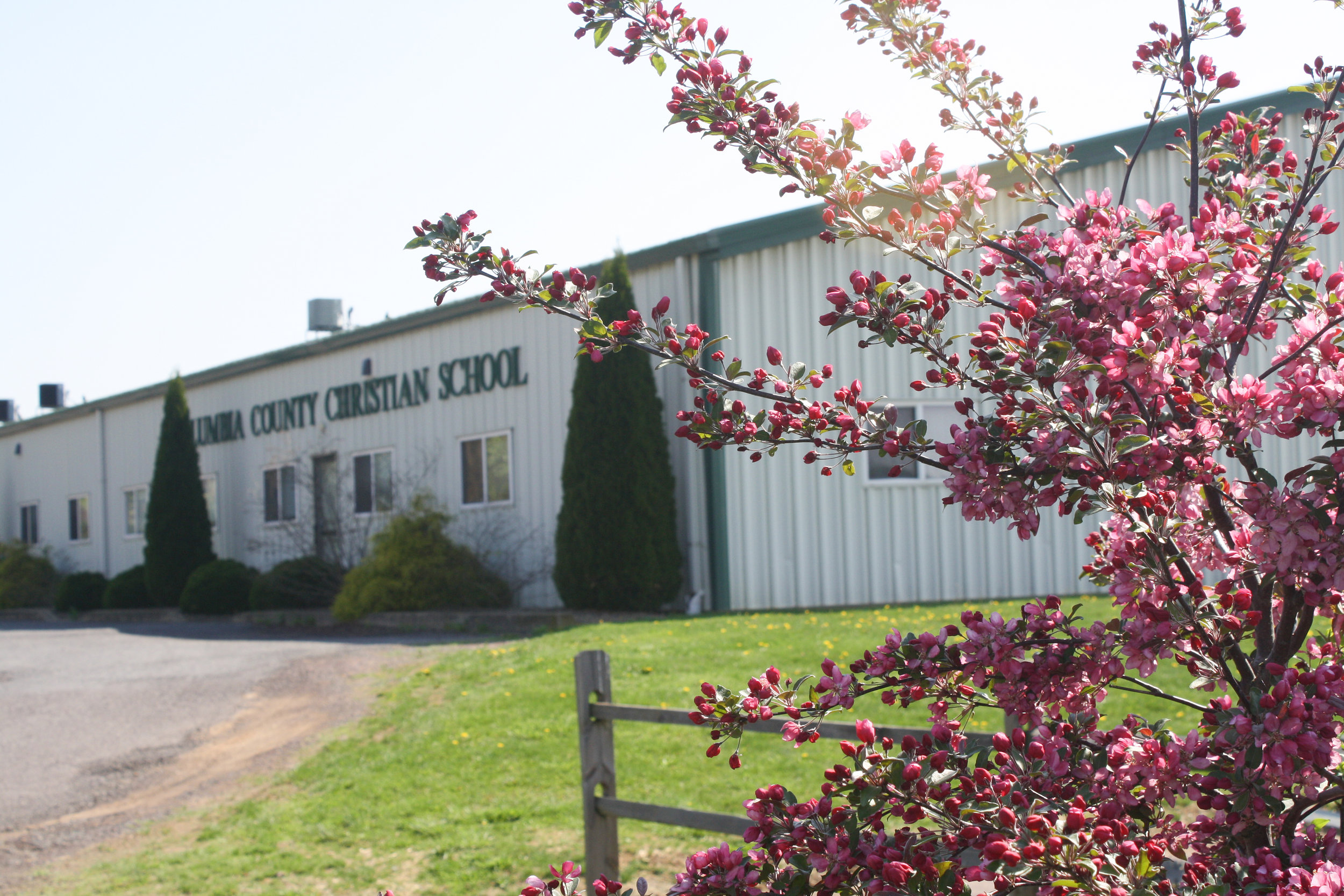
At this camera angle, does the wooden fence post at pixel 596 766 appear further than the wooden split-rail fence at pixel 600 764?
Yes

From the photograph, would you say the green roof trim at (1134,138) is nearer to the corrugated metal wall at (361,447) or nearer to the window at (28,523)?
the corrugated metal wall at (361,447)

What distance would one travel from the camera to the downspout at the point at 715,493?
48.7ft

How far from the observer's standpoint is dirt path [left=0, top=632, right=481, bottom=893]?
7500 mm

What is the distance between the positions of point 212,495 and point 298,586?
6.40 metres

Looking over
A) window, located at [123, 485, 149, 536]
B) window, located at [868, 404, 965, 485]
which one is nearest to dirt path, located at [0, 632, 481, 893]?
window, located at [868, 404, 965, 485]

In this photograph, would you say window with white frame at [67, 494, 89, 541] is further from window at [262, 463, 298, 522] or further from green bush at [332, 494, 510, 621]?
green bush at [332, 494, 510, 621]

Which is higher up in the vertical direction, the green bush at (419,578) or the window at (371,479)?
the window at (371,479)

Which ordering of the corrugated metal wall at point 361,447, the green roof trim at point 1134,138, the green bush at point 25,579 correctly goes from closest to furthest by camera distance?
the green roof trim at point 1134,138 < the corrugated metal wall at point 361,447 < the green bush at point 25,579

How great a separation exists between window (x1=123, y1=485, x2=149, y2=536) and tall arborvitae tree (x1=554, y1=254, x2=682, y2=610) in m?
16.0

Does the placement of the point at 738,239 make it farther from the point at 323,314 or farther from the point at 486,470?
the point at 323,314

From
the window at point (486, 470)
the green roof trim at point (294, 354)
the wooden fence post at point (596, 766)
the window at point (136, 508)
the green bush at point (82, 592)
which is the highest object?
the green roof trim at point (294, 354)

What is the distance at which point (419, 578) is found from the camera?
17.1 metres

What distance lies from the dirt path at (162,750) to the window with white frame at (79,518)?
1757 cm

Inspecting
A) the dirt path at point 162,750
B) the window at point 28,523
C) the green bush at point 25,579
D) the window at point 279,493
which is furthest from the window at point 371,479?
the window at point 28,523
